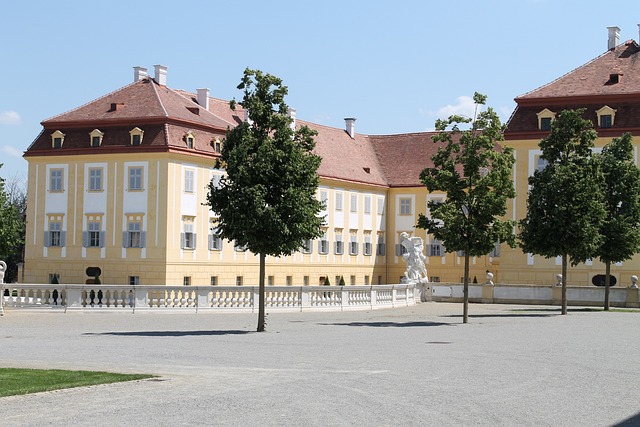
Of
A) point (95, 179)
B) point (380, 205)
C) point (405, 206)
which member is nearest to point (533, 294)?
point (95, 179)

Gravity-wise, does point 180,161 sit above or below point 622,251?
above

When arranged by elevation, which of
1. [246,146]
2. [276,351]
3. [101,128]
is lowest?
[276,351]

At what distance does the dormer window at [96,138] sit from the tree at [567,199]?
27728mm

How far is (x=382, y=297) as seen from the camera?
4488 centimetres

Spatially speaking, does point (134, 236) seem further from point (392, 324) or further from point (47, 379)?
point (47, 379)

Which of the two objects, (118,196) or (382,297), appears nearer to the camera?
(382,297)

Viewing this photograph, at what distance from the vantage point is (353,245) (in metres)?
73.6

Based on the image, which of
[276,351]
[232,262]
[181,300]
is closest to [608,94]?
[232,262]

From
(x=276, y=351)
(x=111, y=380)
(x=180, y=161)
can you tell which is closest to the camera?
(x=111, y=380)

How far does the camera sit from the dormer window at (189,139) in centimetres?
5840

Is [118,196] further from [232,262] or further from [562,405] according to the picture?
[562,405]

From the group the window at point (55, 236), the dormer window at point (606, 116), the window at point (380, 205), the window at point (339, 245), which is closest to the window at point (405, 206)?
the window at point (380, 205)

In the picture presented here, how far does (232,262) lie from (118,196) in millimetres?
7753

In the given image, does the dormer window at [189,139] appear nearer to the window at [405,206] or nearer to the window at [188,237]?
the window at [188,237]
